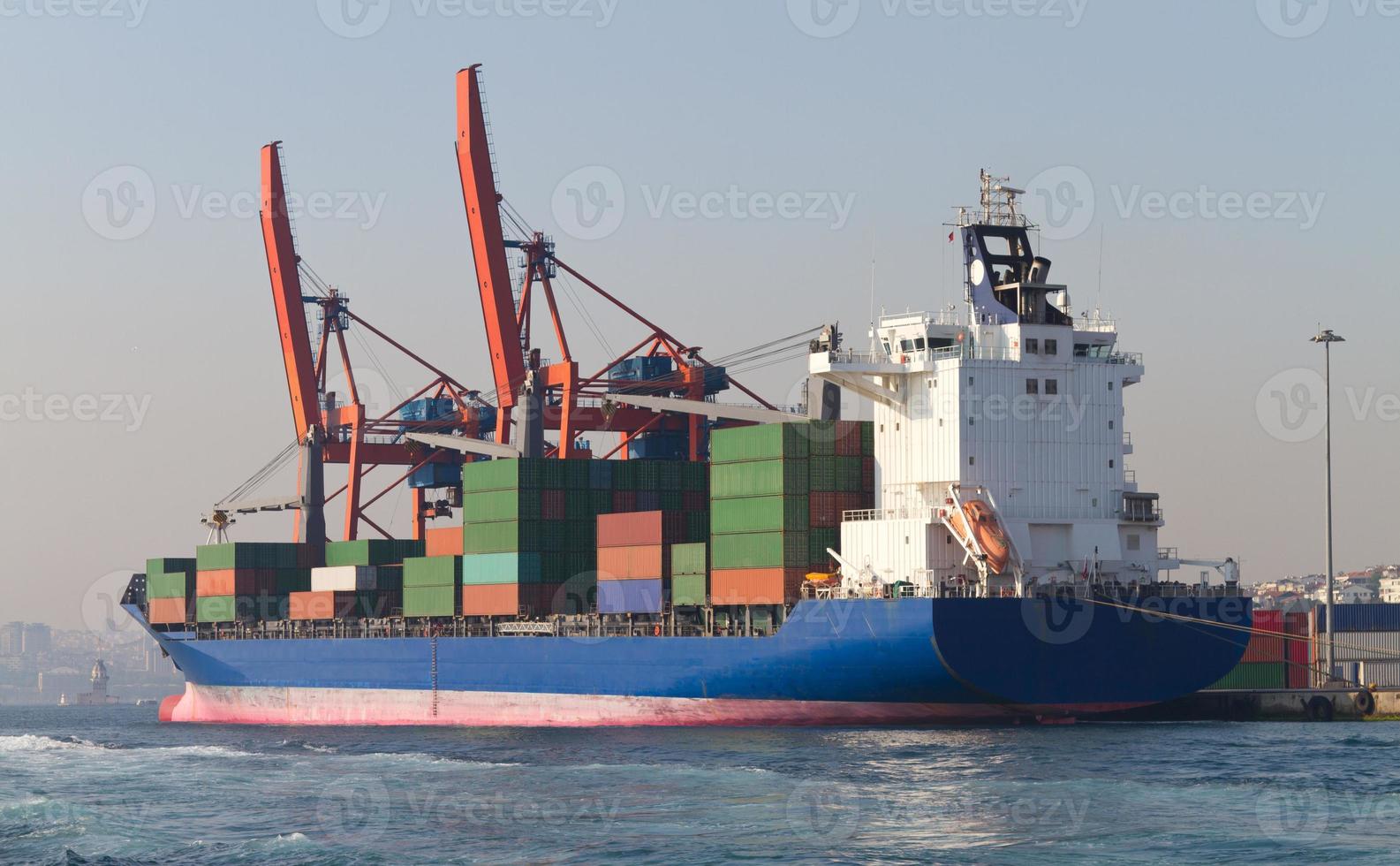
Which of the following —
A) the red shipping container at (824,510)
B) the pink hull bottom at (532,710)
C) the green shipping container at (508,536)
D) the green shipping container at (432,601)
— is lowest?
the pink hull bottom at (532,710)

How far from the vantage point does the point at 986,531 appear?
4859cm

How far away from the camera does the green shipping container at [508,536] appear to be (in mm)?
60531

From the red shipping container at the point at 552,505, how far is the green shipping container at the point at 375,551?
12.7 m

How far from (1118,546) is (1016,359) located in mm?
5923

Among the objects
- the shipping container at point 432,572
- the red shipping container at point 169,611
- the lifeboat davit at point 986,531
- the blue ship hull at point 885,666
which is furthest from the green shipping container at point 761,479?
the red shipping container at point 169,611

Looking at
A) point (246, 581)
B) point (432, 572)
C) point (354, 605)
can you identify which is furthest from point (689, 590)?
point (246, 581)

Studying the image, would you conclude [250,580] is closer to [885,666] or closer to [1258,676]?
[885,666]

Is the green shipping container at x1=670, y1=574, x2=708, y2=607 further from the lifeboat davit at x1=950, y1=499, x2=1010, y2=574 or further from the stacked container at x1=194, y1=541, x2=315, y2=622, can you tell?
the stacked container at x1=194, y1=541, x2=315, y2=622

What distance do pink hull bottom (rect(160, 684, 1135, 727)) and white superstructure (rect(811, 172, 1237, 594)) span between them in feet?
11.0

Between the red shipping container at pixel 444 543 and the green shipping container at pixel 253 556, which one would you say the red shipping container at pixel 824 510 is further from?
the green shipping container at pixel 253 556

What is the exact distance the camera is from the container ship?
4847cm

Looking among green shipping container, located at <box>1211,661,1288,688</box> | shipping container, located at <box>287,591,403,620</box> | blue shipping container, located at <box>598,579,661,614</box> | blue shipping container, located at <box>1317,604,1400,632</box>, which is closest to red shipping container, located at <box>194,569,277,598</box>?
shipping container, located at <box>287,591,403,620</box>

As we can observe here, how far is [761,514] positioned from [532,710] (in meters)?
11.9

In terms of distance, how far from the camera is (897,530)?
50062mm
